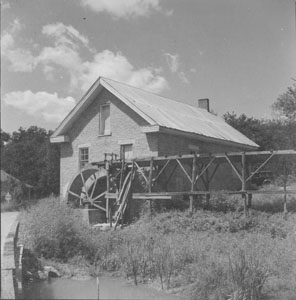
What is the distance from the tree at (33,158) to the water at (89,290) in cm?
88

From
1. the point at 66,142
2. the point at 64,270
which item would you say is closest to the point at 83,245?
the point at 64,270

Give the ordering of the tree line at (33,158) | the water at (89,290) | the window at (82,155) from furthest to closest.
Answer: the window at (82,155)
the water at (89,290)
the tree line at (33,158)

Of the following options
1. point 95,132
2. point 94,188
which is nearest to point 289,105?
point 94,188

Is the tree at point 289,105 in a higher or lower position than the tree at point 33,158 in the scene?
higher

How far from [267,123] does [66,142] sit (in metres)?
8.07

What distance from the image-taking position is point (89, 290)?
4031mm

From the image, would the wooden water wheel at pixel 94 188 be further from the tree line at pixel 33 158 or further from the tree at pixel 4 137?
the tree at pixel 4 137

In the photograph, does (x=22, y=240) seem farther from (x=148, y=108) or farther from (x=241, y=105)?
(x=148, y=108)

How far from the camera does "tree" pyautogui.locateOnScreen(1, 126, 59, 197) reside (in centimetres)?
369

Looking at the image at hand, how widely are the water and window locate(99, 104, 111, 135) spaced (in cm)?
202

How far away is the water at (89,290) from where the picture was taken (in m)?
3.85

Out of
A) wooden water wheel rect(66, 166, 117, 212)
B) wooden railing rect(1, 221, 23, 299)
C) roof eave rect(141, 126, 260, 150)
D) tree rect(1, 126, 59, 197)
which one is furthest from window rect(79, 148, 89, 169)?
wooden water wheel rect(66, 166, 117, 212)

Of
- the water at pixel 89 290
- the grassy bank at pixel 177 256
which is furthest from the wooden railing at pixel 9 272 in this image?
the grassy bank at pixel 177 256

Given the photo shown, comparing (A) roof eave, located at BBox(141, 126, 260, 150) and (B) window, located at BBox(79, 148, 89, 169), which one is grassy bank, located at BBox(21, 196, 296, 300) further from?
(A) roof eave, located at BBox(141, 126, 260, 150)
